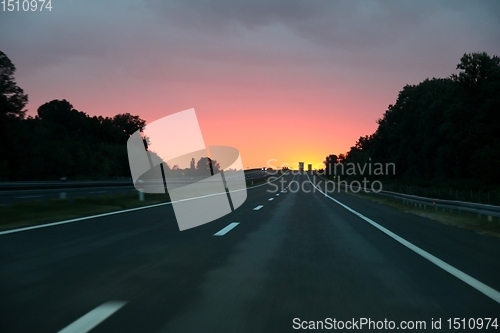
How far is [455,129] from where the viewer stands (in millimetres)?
69562

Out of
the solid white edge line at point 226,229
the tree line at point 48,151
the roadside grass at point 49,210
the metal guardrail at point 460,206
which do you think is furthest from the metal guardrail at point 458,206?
the tree line at point 48,151

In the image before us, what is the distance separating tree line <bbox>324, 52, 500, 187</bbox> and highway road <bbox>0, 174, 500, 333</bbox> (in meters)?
50.2

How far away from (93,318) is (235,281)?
2.25m

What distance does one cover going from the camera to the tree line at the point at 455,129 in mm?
61312

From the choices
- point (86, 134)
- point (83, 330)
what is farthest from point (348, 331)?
point (86, 134)

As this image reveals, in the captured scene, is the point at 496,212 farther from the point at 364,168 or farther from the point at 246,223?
the point at 364,168

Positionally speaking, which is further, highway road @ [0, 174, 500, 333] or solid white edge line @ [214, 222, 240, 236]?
solid white edge line @ [214, 222, 240, 236]

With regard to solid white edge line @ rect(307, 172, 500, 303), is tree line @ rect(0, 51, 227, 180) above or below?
above

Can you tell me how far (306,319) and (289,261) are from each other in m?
3.30

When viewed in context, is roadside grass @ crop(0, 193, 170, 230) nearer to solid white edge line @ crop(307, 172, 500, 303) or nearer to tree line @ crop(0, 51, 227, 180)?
solid white edge line @ crop(307, 172, 500, 303)

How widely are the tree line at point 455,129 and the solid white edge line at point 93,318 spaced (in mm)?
55487

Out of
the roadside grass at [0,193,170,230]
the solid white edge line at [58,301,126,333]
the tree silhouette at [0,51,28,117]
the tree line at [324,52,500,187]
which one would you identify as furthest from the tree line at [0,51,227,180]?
the solid white edge line at [58,301,126,333]

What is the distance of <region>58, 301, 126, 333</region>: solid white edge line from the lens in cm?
434

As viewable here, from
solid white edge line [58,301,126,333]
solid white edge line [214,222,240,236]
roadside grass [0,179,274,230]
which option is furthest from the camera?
roadside grass [0,179,274,230]
